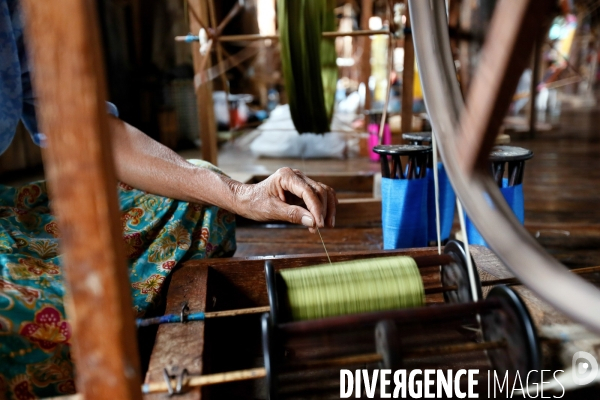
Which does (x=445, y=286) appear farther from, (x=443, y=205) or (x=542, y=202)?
(x=542, y=202)

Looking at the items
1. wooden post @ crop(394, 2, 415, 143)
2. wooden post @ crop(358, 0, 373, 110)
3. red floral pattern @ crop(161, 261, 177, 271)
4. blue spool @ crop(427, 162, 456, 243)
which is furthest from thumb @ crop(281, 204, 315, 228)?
wooden post @ crop(358, 0, 373, 110)

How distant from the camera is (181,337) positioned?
2.94 ft

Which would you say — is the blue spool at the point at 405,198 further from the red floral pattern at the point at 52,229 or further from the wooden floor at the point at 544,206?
the red floral pattern at the point at 52,229

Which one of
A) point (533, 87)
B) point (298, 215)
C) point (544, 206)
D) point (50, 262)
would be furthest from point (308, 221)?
point (533, 87)

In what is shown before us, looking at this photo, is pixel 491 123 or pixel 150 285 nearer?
pixel 491 123

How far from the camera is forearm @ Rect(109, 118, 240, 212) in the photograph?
1.32m

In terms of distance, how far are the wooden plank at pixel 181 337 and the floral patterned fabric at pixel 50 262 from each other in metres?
0.07

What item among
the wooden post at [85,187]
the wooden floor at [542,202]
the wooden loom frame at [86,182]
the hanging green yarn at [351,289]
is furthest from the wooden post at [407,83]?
the wooden post at [85,187]

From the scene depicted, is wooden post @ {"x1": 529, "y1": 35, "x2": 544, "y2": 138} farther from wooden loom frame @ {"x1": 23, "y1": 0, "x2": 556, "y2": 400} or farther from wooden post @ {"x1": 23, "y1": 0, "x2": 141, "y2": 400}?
wooden post @ {"x1": 23, "y1": 0, "x2": 141, "y2": 400}

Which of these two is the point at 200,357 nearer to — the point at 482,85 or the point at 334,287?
the point at 334,287

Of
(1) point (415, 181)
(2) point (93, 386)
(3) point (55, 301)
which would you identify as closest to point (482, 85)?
(2) point (93, 386)

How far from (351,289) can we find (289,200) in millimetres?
394

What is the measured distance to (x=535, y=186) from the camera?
311cm

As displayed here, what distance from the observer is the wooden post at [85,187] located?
0.50 metres
